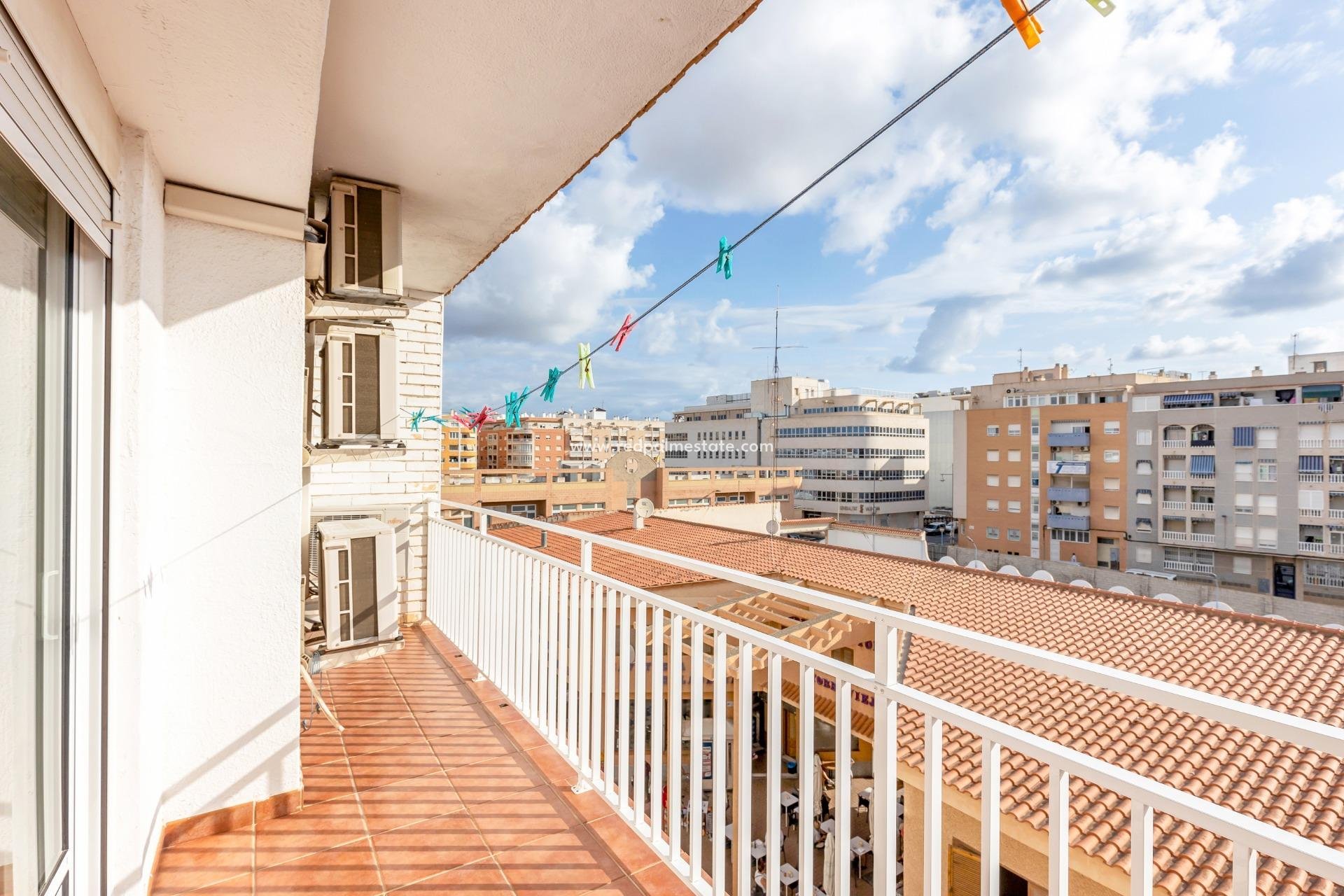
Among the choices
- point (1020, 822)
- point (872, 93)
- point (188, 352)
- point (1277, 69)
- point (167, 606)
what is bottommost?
point (1020, 822)

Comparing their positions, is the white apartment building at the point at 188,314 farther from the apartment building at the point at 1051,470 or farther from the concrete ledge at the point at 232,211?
the apartment building at the point at 1051,470

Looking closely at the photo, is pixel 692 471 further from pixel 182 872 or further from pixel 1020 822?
pixel 182 872

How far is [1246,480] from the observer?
26.6m

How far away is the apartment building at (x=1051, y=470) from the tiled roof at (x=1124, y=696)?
79.8 feet

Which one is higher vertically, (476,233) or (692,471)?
(476,233)

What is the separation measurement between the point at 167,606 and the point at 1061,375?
42921 mm

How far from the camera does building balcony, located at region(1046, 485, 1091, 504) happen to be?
100ft

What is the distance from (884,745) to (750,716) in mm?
401

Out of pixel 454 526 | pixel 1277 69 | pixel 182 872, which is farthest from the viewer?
pixel 1277 69

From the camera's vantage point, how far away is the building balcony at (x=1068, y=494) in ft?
100

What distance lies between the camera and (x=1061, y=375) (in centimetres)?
3662

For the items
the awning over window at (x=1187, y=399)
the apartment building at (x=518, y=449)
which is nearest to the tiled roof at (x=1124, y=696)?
the awning over window at (x=1187, y=399)

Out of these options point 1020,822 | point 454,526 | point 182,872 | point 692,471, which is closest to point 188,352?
point 182,872

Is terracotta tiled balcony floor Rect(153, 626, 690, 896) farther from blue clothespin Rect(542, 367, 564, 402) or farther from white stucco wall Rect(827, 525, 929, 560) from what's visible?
white stucco wall Rect(827, 525, 929, 560)
